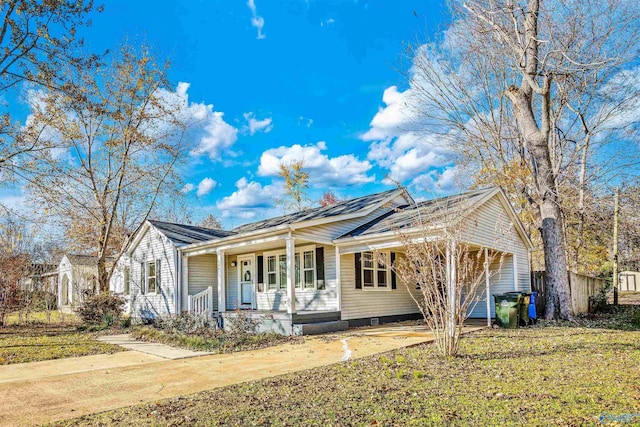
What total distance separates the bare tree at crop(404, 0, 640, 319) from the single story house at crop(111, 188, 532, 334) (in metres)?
1.65

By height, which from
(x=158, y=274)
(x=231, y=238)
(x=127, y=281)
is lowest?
(x=127, y=281)

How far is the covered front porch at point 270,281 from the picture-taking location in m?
12.3

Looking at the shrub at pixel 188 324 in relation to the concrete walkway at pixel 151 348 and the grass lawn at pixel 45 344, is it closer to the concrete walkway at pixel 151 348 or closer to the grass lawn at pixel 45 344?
the concrete walkway at pixel 151 348

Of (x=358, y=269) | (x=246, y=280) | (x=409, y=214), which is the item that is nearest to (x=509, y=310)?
(x=409, y=214)

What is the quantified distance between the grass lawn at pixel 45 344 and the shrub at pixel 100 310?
2.07ft

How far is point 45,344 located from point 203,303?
4.38m

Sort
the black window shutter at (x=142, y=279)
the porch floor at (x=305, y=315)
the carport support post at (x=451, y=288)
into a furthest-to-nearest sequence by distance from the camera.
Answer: the black window shutter at (x=142, y=279)
the porch floor at (x=305, y=315)
the carport support post at (x=451, y=288)

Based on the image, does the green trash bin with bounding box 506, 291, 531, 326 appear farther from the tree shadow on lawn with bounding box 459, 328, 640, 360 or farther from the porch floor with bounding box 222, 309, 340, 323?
the porch floor with bounding box 222, 309, 340, 323

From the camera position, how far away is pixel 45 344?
464 inches

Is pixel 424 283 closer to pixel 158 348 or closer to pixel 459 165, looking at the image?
pixel 158 348

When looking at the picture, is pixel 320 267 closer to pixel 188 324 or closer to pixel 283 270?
pixel 283 270

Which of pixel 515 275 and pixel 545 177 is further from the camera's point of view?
pixel 515 275

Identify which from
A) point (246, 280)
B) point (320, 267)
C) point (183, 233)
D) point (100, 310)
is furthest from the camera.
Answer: point (183, 233)

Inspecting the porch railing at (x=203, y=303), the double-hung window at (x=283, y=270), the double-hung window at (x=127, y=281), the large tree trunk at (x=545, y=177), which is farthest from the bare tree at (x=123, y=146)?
the large tree trunk at (x=545, y=177)
